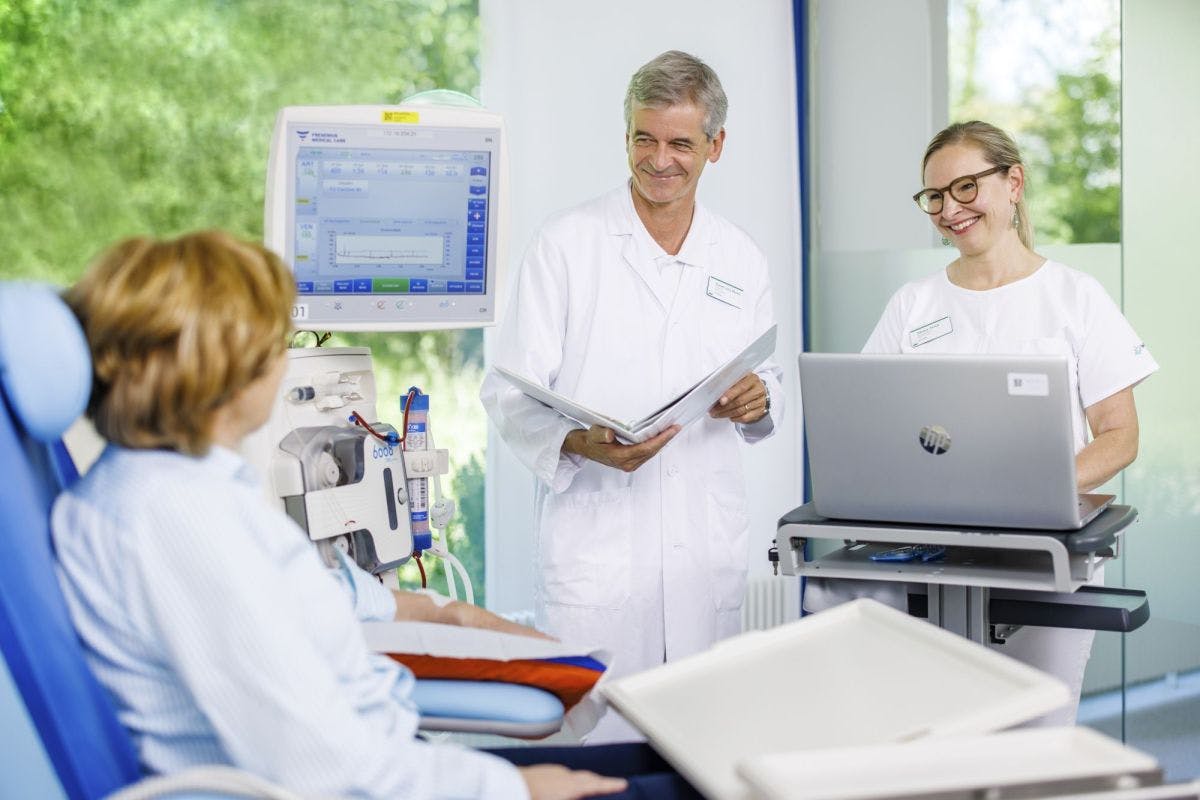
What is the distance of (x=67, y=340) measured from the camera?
1147mm

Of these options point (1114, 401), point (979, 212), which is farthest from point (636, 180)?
point (1114, 401)

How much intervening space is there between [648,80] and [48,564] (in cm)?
158

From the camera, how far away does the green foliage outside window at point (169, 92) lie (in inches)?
134

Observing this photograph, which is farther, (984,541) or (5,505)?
(984,541)

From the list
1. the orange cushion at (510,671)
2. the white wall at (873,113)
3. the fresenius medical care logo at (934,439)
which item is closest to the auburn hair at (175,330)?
the orange cushion at (510,671)

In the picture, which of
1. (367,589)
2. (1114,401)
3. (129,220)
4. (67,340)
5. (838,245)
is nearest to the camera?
(67,340)

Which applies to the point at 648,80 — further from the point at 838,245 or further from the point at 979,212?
the point at 838,245

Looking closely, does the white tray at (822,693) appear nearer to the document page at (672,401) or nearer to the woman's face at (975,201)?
the document page at (672,401)

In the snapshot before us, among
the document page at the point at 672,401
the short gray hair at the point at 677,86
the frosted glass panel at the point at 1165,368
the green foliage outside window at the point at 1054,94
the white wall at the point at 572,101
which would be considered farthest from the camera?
the white wall at the point at 572,101

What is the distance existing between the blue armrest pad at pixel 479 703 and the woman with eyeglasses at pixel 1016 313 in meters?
0.95

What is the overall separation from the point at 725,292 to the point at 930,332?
1.37 ft

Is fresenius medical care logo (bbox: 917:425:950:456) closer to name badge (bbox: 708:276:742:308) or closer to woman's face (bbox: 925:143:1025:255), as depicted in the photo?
woman's face (bbox: 925:143:1025:255)

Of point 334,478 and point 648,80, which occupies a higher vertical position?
point 648,80

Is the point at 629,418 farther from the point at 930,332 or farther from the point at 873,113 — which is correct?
the point at 873,113
